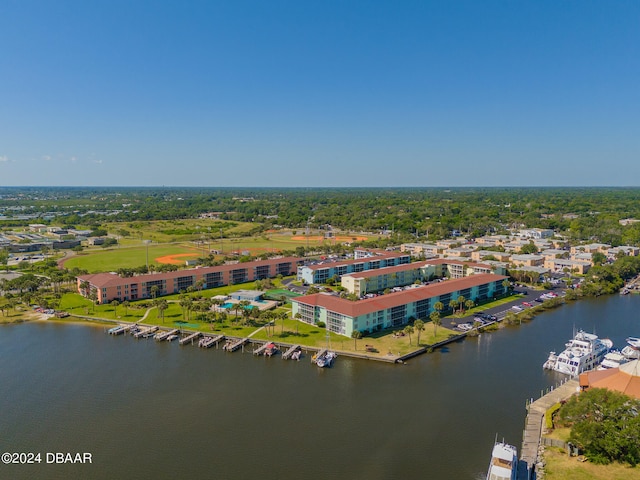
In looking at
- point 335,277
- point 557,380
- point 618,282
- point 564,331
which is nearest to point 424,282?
point 335,277

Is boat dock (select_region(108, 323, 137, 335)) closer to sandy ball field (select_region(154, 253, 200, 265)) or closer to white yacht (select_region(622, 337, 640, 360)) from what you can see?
sandy ball field (select_region(154, 253, 200, 265))

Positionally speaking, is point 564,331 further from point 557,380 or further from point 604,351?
point 557,380

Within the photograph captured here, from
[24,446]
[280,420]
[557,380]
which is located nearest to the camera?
[24,446]

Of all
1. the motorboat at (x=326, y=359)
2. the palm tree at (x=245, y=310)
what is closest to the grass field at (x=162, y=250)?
the palm tree at (x=245, y=310)

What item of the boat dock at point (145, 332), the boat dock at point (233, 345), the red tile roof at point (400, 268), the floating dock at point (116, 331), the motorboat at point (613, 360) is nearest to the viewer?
the motorboat at point (613, 360)

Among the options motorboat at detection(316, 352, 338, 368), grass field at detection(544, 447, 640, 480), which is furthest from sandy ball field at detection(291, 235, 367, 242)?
grass field at detection(544, 447, 640, 480)

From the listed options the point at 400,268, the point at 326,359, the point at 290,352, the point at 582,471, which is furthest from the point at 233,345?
the point at 400,268

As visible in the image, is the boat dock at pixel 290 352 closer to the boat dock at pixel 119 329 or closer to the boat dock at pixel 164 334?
the boat dock at pixel 164 334
